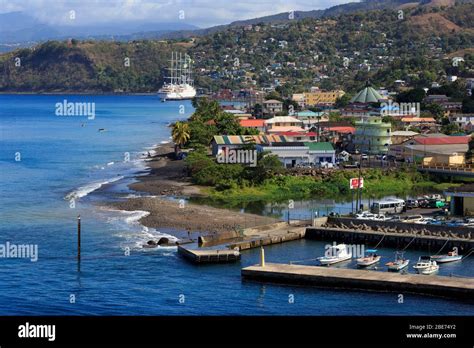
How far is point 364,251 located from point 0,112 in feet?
388

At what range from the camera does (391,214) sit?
39.0 meters

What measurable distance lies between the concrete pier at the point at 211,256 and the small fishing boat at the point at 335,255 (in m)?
2.88

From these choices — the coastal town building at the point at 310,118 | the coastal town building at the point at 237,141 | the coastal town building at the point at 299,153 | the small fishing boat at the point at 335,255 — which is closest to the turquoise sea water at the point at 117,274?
the small fishing boat at the point at 335,255

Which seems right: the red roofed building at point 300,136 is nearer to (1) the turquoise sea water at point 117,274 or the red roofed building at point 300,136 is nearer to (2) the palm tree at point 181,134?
(2) the palm tree at point 181,134

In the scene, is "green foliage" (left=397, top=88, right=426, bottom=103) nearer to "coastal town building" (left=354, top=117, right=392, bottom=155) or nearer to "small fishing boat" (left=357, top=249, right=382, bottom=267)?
"coastal town building" (left=354, top=117, right=392, bottom=155)

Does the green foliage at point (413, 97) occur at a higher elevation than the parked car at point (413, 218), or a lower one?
higher

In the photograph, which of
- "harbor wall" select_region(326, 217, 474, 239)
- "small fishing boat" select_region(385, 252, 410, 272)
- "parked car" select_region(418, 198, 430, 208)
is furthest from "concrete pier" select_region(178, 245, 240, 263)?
"parked car" select_region(418, 198, 430, 208)

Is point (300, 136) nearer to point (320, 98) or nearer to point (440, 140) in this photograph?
point (440, 140)

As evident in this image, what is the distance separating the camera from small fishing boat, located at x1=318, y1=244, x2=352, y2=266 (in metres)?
30.7

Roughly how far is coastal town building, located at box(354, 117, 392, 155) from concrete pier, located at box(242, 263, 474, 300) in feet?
106

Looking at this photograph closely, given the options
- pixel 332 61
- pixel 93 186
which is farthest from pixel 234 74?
pixel 93 186

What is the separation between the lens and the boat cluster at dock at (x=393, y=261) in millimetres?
29156

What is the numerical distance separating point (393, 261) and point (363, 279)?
12.1 feet

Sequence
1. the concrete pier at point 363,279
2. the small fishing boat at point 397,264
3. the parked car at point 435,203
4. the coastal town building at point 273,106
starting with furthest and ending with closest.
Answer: the coastal town building at point 273,106
the parked car at point 435,203
the small fishing boat at point 397,264
the concrete pier at point 363,279
